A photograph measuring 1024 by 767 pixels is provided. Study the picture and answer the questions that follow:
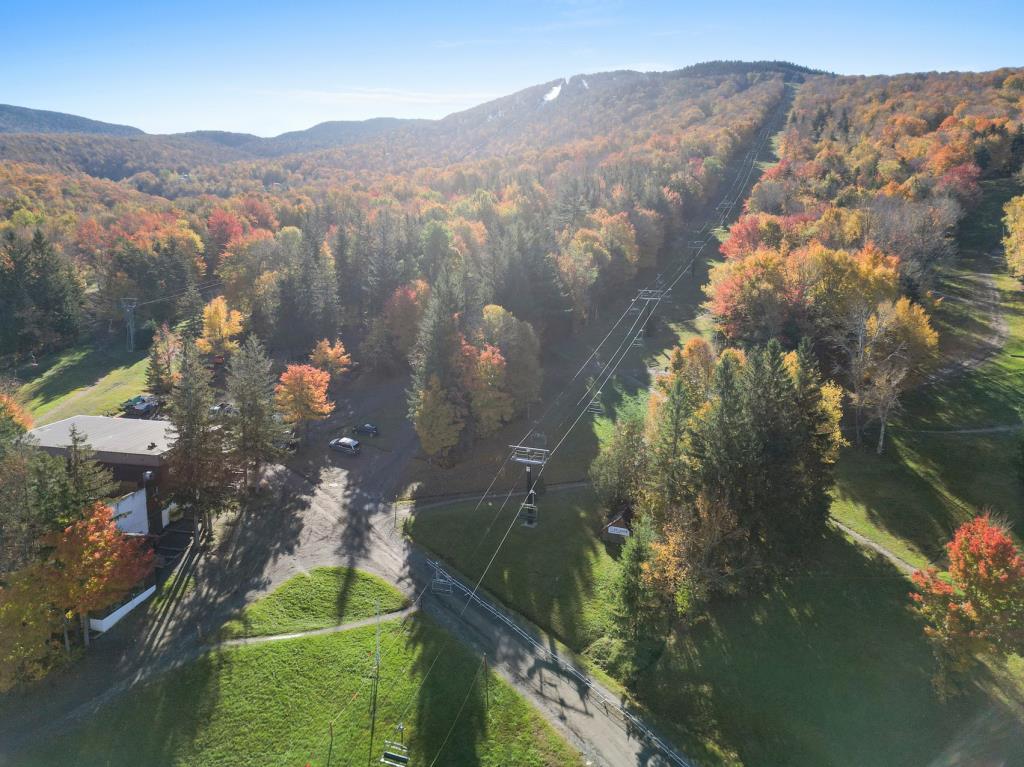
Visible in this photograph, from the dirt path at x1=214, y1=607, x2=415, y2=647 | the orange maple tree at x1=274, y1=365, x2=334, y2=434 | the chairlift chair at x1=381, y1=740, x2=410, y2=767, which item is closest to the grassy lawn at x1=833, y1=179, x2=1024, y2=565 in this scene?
the dirt path at x1=214, y1=607, x2=415, y2=647

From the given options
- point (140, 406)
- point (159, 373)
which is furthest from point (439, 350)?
point (140, 406)

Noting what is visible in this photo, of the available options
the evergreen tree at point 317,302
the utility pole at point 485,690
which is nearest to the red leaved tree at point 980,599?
the utility pole at point 485,690

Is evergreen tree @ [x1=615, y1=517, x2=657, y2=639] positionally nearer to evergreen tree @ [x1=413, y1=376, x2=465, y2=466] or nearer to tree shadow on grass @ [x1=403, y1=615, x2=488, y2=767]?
tree shadow on grass @ [x1=403, y1=615, x2=488, y2=767]

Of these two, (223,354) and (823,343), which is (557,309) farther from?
(223,354)

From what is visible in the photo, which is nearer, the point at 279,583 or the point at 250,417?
the point at 279,583

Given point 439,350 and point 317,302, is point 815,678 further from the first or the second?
point 317,302

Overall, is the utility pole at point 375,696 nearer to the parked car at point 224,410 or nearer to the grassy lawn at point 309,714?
the grassy lawn at point 309,714

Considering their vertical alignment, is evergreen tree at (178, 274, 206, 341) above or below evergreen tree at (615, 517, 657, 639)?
above
